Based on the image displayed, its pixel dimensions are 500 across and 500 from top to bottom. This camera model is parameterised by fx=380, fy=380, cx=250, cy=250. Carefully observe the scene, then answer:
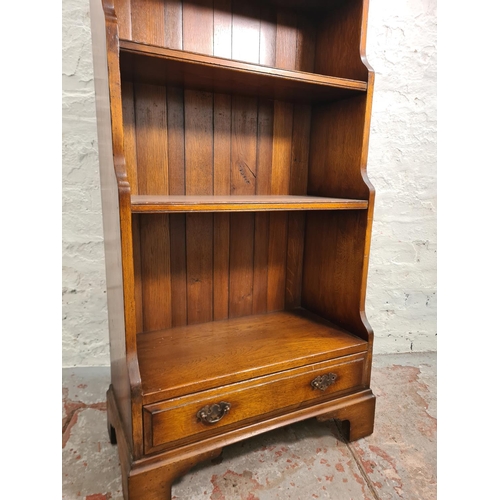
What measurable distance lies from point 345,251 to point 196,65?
0.88 metres

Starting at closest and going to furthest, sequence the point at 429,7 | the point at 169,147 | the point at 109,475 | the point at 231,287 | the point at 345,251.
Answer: the point at 109,475, the point at 169,147, the point at 345,251, the point at 231,287, the point at 429,7

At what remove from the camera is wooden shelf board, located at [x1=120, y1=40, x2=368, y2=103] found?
3.47 ft

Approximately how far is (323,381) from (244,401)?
0.33m

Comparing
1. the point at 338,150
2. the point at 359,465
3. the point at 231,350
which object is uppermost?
the point at 338,150

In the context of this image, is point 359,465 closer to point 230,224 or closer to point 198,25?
point 230,224

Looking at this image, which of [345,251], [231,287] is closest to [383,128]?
[345,251]

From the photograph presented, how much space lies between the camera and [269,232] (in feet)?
5.53

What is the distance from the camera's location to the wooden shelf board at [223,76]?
1.06m

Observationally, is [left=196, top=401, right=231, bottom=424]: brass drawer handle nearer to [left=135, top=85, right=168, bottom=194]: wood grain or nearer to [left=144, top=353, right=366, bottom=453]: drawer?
[left=144, top=353, right=366, bottom=453]: drawer

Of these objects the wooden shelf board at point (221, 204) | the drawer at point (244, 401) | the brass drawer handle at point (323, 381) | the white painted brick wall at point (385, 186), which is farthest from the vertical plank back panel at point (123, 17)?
the brass drawer handle at point (323, 381)

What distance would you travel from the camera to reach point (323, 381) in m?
1.41

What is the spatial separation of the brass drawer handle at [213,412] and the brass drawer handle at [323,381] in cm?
35

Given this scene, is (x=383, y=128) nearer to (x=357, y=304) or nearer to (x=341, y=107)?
(x=341, y=107)

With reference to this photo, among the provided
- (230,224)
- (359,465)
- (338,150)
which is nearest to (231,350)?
(230,224)
